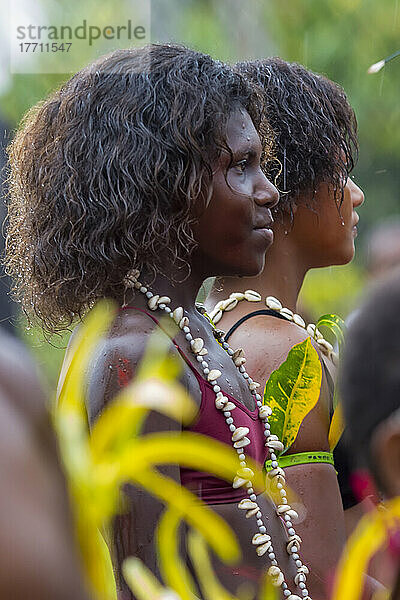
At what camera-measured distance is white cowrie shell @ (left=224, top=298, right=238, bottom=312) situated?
1.71 metres

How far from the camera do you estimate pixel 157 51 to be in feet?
4.69

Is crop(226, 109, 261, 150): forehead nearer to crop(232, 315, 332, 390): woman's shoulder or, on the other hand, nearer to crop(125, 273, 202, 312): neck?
crop(125, 273, 202, 312): neck

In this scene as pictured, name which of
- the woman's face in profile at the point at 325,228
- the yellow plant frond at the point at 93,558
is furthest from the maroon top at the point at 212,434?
the yellow plant frond at the point at 93,558

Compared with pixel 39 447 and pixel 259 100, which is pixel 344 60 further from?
pixel 39 447

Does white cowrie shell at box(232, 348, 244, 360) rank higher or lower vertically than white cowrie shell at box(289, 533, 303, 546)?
higher

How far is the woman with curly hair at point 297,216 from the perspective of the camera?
1.63 metres

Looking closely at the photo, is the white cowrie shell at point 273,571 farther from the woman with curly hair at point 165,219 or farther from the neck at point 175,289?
the neck at point 175,289

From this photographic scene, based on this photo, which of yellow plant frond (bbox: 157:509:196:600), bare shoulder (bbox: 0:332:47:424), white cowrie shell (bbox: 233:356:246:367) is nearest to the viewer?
bare shoulder (bbox: 0:332:47:424)

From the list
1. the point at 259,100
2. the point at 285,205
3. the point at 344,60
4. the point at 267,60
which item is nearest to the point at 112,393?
the point at 259,100

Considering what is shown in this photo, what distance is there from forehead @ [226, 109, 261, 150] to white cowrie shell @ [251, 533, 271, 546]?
0.56m

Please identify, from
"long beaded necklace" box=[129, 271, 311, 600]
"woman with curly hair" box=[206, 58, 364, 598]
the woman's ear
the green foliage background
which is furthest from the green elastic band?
the green foliage background

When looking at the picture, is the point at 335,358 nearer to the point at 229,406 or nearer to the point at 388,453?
the point at 229,406

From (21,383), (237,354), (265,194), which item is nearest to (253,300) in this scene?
(237,354)

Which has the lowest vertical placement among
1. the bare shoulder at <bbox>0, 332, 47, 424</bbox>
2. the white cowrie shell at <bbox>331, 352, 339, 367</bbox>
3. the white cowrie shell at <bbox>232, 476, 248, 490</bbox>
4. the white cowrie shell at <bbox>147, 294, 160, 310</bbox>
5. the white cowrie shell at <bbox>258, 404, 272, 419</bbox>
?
the white cowrie shell at <bbox>331, 352, 339, 367</bbox>
